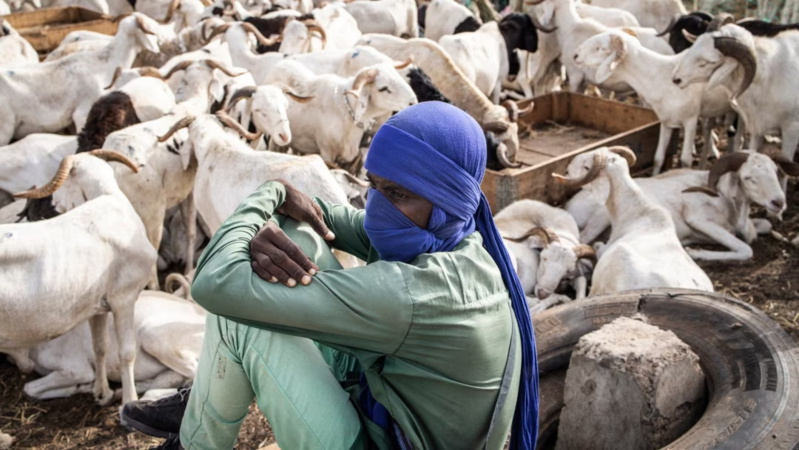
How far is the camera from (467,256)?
2.23 metres

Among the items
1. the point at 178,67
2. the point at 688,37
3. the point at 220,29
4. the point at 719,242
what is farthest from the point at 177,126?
the point at 688,37

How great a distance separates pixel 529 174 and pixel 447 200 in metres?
4.74

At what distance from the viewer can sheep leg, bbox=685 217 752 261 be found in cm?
627

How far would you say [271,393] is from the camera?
2.32m

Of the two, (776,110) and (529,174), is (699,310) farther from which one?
(776,110)

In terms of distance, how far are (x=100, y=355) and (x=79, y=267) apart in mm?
729

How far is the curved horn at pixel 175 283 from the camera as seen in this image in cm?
535

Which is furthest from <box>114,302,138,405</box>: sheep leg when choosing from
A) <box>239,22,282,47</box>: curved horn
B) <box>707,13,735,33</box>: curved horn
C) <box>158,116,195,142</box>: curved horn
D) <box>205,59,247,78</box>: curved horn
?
<box>707,13,735,33</box>: curved horn

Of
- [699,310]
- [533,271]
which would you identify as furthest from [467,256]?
[533,271]

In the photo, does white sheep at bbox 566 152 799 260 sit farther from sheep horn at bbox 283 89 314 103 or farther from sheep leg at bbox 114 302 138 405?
sheep leg at bbox 114 302 138 405

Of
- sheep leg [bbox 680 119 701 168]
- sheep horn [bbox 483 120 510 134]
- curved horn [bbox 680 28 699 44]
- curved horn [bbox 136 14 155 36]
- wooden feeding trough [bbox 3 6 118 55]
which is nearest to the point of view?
sheep leg [bbox 680 119 701 168]

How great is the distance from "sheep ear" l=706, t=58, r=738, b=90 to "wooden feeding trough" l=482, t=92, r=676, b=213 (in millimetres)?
819

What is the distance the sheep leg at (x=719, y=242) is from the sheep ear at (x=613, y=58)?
7.20 ft

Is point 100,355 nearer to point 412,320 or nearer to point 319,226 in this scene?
point 319,226
